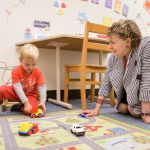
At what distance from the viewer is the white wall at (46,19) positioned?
1752mm

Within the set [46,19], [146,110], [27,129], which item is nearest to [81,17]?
[46,19]

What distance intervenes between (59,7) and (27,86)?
3.07 feet

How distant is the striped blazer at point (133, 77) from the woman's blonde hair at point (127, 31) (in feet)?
0.11

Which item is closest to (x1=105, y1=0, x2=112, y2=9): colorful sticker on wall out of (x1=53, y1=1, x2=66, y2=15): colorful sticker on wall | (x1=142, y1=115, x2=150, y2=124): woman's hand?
(x1=53, y1=1, x2=66, y2=15): colorful sticker on wall

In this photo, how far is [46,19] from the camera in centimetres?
191

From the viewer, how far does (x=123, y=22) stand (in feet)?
3.78

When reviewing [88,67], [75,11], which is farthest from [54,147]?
[75,11]

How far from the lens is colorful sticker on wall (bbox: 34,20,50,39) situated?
186cm

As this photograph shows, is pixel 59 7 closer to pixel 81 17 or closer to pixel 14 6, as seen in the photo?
pixel 81 17

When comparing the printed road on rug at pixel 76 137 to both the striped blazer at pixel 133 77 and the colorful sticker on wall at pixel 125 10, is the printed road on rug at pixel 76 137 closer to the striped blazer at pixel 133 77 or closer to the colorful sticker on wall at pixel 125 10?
the striped blazer at pixel 133 77

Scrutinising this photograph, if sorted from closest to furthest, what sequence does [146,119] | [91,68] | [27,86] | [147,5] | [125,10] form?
[146,119] → [27,86] → [91,68] → [125,10] → [147,5]

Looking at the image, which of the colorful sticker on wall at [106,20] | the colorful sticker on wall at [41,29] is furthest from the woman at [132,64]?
the colorful sticker on wall at [106,20]

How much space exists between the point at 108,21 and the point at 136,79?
4.42 ft

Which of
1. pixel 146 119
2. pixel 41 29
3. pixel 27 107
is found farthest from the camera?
pixel 41 29
